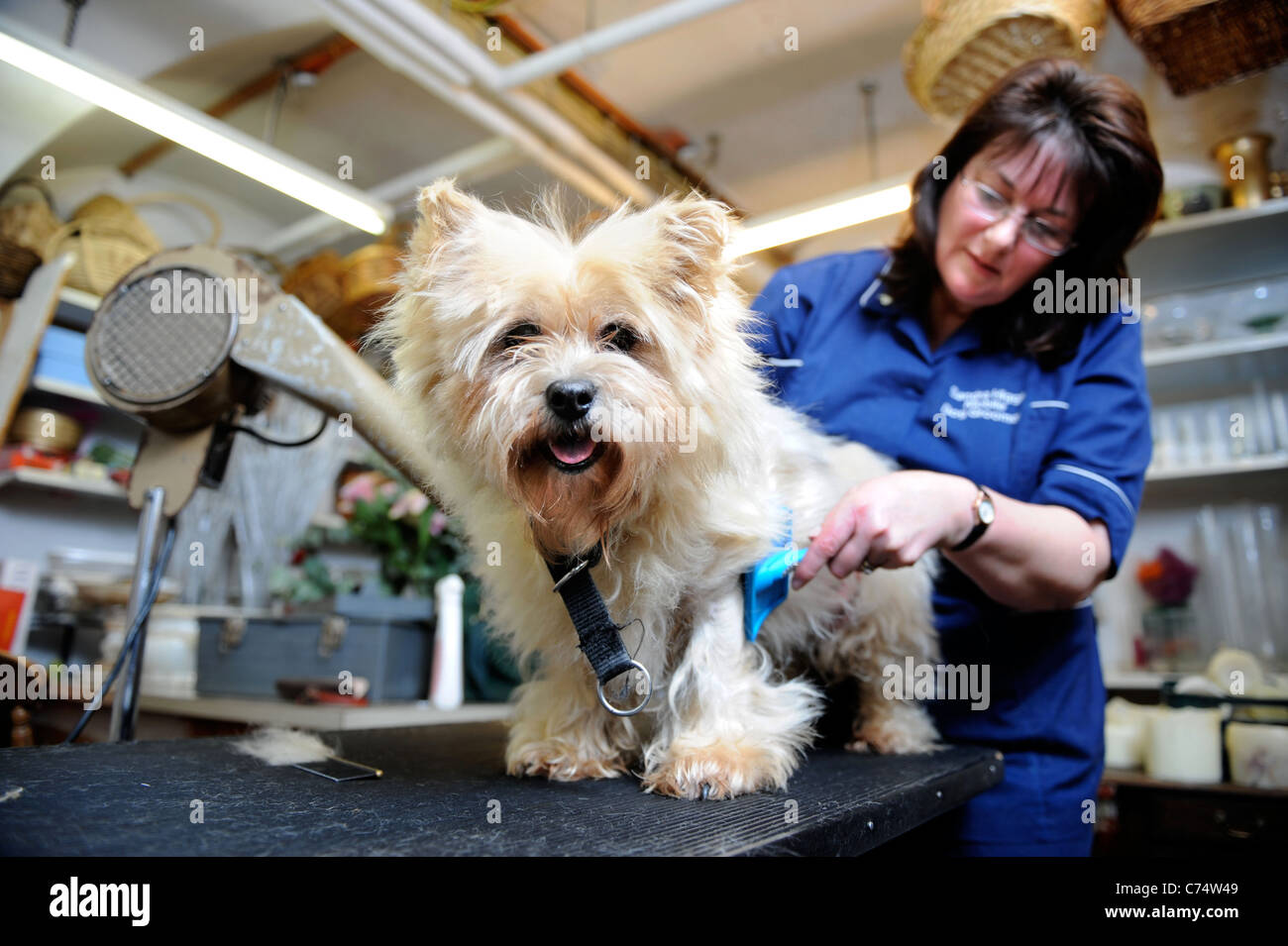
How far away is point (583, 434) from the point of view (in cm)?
107

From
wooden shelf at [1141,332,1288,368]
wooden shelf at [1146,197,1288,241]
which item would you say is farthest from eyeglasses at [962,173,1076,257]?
wooden shelf at [1146,197,1288,241]

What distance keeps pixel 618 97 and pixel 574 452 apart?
4501mm

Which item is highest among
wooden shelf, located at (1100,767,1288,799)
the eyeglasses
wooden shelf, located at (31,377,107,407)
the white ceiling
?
the white ceiling

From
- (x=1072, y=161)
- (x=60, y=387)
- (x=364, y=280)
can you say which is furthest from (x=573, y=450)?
(x=60, y=387)

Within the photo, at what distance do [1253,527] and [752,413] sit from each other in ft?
12.9

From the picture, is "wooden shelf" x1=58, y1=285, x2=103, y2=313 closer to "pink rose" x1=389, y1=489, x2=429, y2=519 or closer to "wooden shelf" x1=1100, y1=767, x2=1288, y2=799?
"pink rose" x1=389, y1=489, x2=429, y2=519

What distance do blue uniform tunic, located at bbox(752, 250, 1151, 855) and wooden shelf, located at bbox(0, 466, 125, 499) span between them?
13.0ft

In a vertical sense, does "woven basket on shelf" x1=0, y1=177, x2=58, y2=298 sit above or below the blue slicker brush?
above

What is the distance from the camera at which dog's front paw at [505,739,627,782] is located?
1221mm

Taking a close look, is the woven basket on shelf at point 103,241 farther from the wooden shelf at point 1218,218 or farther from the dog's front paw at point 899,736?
the wooden shelf at point 1218,218

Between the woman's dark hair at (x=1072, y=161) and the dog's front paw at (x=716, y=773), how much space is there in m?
1.00

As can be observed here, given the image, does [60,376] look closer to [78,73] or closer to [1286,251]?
[78,73]
